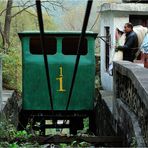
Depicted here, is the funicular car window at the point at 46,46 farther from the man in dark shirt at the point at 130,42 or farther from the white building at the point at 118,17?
A: the white building at the point at 118,17

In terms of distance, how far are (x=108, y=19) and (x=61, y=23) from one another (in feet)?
125

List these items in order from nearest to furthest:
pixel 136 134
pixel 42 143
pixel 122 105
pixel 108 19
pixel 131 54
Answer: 1. pixel 136 134
2. pixel 42 143
3. pixel 122 105
4. pixel 131 54
5. pixel 108 19

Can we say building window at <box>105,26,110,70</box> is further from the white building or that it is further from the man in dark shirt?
the man in dark shirt

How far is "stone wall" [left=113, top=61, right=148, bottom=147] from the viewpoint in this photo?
17.4 ft

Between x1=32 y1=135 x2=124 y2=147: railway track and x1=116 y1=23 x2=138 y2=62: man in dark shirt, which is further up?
x1=116 y1=23 x2=138 y2=62: man in dark shirt

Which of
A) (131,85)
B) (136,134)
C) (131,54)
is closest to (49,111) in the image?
(131,54)

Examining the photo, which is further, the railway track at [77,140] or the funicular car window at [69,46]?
the funicular car window at [69,46]

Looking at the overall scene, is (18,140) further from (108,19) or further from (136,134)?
(108,19)

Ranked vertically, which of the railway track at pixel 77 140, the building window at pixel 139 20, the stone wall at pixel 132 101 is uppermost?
the building window at pixel 139 20

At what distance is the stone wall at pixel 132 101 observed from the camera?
209 inches

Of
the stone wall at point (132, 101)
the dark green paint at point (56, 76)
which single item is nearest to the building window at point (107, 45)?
the dark green paint at point (56, 76)

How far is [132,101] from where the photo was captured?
21.0 feet

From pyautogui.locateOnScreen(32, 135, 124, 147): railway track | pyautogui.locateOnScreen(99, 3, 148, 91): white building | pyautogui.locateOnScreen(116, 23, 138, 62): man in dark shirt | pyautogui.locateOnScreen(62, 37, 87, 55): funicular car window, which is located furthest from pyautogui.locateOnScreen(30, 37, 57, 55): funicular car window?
pyautogui.locateOnScreen(32, 135, 124, 147): railway track

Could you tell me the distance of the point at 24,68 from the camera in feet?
34.9
